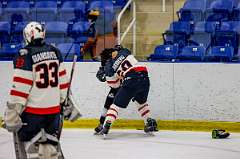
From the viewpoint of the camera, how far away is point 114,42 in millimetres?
9375

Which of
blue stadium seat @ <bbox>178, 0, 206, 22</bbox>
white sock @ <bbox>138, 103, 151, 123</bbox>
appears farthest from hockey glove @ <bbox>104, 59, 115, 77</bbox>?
blue stadium seat @ <bbox>178, 0, 206, 22</bbox>

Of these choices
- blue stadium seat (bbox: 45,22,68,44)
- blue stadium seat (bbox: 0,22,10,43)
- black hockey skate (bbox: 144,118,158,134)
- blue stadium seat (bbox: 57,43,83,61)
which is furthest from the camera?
blue stadium seat (bbox: 0,22,10,43)

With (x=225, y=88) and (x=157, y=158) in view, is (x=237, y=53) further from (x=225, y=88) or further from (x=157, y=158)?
(x=157, y=158)

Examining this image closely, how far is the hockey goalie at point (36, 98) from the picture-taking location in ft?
16.3

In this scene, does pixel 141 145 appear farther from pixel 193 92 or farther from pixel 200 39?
pixel 200 39

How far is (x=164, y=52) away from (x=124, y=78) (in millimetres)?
1361

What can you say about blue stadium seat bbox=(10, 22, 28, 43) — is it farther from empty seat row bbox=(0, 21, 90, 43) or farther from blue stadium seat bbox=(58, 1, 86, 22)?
blue stadium seat bbox=(58, 1, 86, 22)

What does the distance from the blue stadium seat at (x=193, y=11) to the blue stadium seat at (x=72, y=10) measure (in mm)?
1627

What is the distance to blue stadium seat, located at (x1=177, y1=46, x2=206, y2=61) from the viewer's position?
906 centimetres

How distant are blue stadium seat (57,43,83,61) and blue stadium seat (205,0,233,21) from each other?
194cm

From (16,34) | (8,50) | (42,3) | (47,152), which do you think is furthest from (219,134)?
(42,3)

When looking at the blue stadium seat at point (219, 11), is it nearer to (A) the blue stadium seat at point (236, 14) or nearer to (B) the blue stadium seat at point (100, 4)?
(A) the blue stadium seat at point (236, 14)

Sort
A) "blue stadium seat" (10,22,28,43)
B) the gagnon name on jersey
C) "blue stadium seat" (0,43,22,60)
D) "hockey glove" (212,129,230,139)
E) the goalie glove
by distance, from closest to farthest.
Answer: the gagnon name on jersey → the goalie glove → "hockey glove" (212,129,230,139) → "blue stadium seat" (0,43,22,60) → "blue stadium seat" (10,22,28,43)

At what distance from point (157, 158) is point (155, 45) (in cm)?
285
